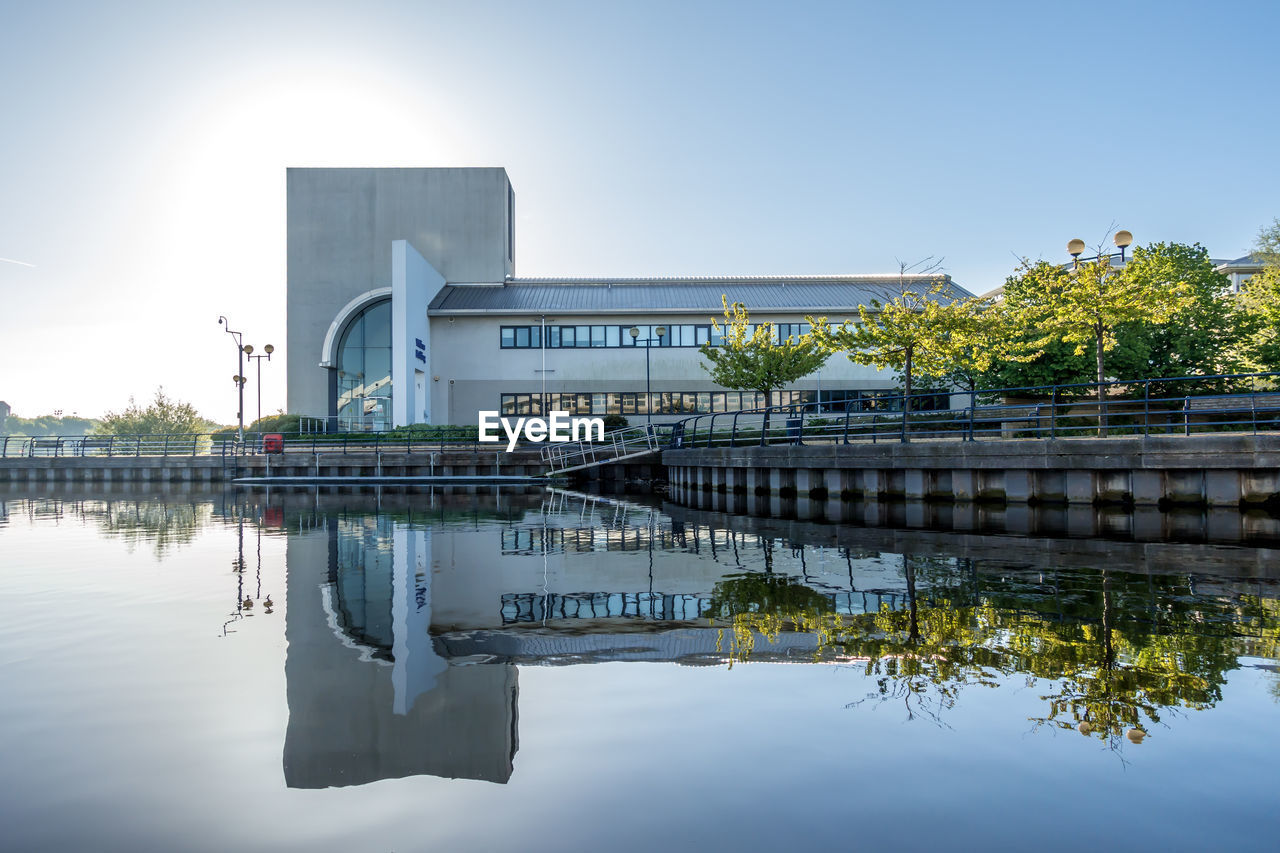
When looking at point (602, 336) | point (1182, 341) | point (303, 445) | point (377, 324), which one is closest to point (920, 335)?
point (1182, 341)

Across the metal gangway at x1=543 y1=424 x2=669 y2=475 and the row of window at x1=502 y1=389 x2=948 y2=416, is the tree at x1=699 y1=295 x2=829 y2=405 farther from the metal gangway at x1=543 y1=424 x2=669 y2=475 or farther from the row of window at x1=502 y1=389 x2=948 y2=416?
the row of window at x1=502 y1=389 x2=948 y2=416

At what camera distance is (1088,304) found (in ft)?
84.2

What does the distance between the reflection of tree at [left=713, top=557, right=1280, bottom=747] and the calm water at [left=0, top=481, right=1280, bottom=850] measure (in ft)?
0.12

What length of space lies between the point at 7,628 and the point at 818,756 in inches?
279

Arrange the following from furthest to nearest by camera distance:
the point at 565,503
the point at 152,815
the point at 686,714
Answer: the point at 565,503, the point at 686,714, the point at 152,815

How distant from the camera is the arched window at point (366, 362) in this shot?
157 feet

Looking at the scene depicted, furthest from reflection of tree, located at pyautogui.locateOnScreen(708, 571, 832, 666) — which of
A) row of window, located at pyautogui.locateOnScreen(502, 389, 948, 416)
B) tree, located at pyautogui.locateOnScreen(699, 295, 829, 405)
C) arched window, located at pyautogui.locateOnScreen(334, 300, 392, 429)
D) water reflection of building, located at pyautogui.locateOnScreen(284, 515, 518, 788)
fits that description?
arched window, located at pyautogui.locateOnScreen(334, 300, 392, 429)

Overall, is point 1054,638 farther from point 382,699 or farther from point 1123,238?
point 1123,238

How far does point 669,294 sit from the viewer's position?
163 feet

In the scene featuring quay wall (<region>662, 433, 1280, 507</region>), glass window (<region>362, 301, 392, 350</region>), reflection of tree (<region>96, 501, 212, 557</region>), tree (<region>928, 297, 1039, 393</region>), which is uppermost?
glass window (<region>362, 301, 392, 350</region>)

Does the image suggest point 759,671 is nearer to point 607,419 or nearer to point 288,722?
point 288,722

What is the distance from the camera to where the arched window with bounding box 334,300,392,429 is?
47.9m

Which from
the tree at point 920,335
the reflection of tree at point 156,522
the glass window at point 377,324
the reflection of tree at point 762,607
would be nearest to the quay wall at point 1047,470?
the reflection of tree at point 762,607

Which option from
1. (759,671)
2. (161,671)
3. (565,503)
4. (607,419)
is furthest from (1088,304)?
(161,671)
